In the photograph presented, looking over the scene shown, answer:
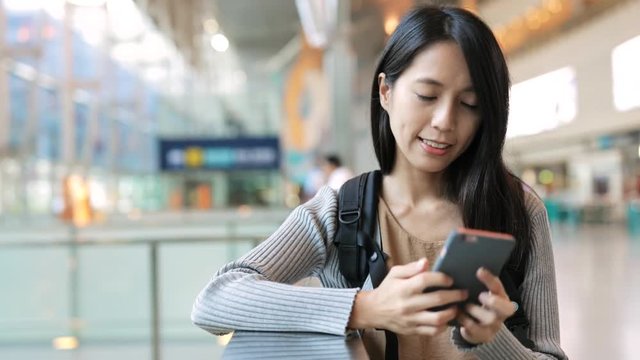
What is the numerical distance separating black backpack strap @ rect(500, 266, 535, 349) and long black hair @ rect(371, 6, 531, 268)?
52 millimetres

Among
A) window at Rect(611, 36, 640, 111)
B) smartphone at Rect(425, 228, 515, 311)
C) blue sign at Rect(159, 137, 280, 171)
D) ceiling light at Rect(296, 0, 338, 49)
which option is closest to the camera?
smartphone at Rect(425, 228, 515, 311)

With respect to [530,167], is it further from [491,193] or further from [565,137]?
[491,193]

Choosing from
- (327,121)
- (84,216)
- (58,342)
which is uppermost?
(327,121)

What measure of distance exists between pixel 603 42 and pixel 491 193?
2128 cm

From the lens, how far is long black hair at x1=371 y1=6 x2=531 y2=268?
1.23 m

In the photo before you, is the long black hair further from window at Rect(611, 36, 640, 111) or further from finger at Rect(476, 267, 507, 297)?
window at Rect(611, 36, 640, 111)

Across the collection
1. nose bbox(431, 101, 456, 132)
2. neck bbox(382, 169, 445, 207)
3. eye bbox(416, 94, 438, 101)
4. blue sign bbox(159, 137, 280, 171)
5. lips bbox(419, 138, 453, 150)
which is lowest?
neck bbox(382, 169, 445, 207)

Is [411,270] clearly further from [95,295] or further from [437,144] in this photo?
[95,295]

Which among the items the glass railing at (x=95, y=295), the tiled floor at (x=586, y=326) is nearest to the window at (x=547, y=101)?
the tiled floor at (x=586, y=326)

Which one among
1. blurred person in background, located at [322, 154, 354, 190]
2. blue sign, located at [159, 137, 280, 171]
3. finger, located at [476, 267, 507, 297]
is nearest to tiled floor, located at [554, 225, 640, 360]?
blurred person in background, located at [322, 154, 354, 190]

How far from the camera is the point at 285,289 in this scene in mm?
1216

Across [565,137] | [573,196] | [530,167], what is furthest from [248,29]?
[530,167]

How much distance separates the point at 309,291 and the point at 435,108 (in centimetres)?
41

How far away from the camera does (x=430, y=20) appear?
128 cm
